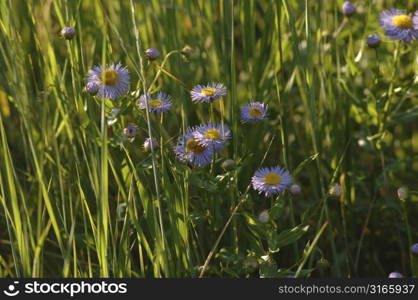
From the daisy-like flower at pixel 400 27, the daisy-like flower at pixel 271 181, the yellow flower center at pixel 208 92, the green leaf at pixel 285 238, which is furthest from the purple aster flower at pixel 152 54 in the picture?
the daisy-like flower at pixel 400 27

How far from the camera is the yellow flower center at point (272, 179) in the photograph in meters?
1.20

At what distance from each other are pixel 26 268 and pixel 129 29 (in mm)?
692

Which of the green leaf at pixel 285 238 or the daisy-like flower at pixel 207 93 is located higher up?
the daisy-like flower at pixel 207 93

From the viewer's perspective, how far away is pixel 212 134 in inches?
48.8

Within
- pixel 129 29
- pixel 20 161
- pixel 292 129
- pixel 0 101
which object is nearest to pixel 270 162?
pixel 292 129

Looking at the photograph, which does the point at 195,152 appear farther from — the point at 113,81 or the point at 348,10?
the point at 348,10

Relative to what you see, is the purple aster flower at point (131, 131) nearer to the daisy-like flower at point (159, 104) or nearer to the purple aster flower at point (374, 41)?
the daisy-like flower at point (159, 104)

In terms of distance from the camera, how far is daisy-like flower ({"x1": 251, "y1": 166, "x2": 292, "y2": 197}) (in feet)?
3.91

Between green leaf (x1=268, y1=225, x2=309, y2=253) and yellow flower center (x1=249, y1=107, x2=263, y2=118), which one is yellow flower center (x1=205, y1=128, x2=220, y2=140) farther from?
green leaf (x1=268, y1=225, x2=309, y2=253)
